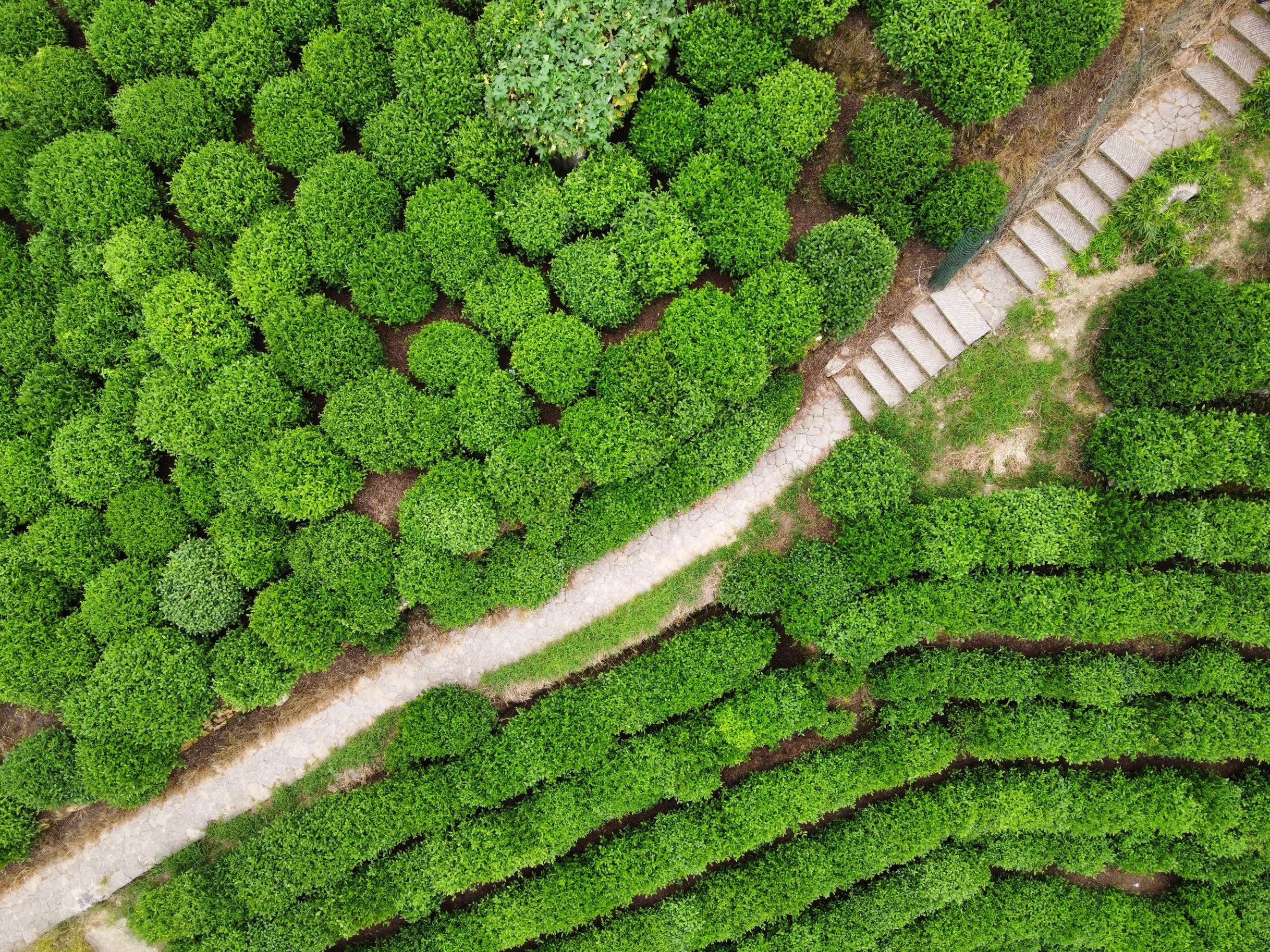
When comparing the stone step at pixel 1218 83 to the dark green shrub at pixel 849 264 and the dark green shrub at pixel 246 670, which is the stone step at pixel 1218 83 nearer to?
the dark green shrub at pixel 849 264

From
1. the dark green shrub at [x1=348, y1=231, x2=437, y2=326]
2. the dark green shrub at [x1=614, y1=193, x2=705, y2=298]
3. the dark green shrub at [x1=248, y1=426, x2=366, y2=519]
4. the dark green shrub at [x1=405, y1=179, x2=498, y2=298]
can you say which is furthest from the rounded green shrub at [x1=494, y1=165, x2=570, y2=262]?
the dark green shrub at [x1=248, y1=426, x2=366, y2=519]

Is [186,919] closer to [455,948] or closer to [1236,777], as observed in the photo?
[455,948]

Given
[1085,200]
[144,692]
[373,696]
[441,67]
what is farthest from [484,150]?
[144,692]

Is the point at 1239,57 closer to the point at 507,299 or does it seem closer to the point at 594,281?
the point at 594,281

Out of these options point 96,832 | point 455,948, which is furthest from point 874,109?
point 96,832

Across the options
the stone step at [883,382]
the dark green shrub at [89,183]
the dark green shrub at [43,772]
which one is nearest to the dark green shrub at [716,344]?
the stone step at [883,382]
